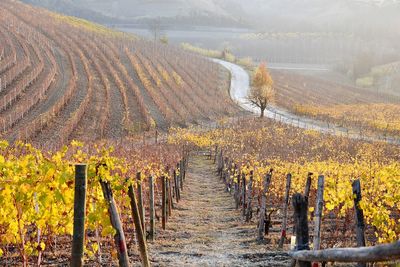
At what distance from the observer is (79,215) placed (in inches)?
219

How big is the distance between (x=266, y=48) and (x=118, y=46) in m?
97.5

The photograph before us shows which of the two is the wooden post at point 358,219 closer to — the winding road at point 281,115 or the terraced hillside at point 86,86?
the terraced hillside at point 86,86

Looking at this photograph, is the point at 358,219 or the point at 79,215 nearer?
the point at 79,215

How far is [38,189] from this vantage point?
6.46m

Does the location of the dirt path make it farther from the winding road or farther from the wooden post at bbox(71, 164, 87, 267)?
the winding road

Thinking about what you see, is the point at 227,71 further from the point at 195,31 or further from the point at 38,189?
the point at 195,31

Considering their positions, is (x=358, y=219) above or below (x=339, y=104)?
above

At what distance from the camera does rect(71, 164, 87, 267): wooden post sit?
18.0 ft

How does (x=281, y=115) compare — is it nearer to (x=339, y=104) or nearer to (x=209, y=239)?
(x=339, y=104)

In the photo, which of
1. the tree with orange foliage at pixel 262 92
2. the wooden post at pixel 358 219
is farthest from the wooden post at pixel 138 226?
the tree with orange foliage at pixel 262 92

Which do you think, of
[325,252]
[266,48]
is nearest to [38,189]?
[325,252]

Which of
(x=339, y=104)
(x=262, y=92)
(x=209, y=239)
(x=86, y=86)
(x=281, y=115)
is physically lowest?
(x=281, y=115)

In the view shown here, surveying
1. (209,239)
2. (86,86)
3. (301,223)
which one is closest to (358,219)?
(301,223)

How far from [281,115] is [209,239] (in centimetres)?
5183
